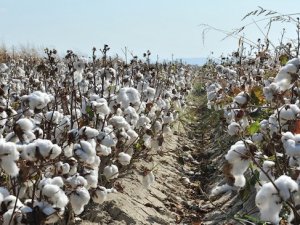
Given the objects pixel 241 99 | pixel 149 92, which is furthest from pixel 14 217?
pixel 149 92

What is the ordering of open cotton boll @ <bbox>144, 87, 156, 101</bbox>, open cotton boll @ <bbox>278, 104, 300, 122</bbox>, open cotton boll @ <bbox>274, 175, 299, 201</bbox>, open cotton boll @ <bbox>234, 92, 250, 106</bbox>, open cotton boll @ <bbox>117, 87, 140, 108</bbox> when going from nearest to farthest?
open cotton boll @ <bbox>274, 175, 299, 201</bbox>, open cotton boll @ <bbox>278, 104, 300, 122</bbox>, open cotton boll @ <bbox>234, 92, 250, 106</bbox>, open cotton boll @ <bbox>117, 87, 140, 108</bbox>, open cotton boll @ <bbox>144, 87, 156, 101</bbox>

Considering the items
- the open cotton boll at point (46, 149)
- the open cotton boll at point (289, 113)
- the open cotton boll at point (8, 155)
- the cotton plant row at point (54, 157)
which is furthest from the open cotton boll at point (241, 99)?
the open cotton boll at point (8, 155)

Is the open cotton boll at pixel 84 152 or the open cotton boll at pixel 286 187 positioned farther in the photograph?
the open cotton boll at pixel 84 152

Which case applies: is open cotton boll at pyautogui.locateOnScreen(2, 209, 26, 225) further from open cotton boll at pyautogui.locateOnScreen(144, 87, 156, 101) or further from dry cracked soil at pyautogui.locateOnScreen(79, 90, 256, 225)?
open cotton boll at pyautogui.locateOnScreen(144, 87, 156, 101)

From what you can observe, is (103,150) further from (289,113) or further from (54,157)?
(289,113)

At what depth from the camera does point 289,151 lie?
1.92 meters

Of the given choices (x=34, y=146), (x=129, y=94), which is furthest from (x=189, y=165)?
(x=34, y=146)

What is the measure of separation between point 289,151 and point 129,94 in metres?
2.16

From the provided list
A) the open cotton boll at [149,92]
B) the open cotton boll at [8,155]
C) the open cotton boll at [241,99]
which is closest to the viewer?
the open cotton boll at [8,155]

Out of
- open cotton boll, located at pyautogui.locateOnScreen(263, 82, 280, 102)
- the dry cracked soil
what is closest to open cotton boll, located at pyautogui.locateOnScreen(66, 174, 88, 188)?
the dry cracked soil

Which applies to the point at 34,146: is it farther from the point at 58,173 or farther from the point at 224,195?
the point at 224,195

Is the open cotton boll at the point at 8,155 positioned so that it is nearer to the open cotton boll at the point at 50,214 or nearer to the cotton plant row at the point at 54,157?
the cotton plant row at the point at 54,157

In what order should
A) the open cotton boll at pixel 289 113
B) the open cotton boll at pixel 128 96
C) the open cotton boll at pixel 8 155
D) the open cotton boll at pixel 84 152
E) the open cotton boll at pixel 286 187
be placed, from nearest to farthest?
1. the open cotton boll at pixel 286 187
2. the open cotton boll at pixel 8 155
3. the open cotton boll at pixel 289 113
4. the open cotton boll at pixel 84 152
5. the open cotton boll at pixel 128 96

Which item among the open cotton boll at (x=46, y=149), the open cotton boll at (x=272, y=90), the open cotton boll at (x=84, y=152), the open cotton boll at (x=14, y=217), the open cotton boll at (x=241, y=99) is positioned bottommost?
the open cotton boll at (x=14, y=217)
